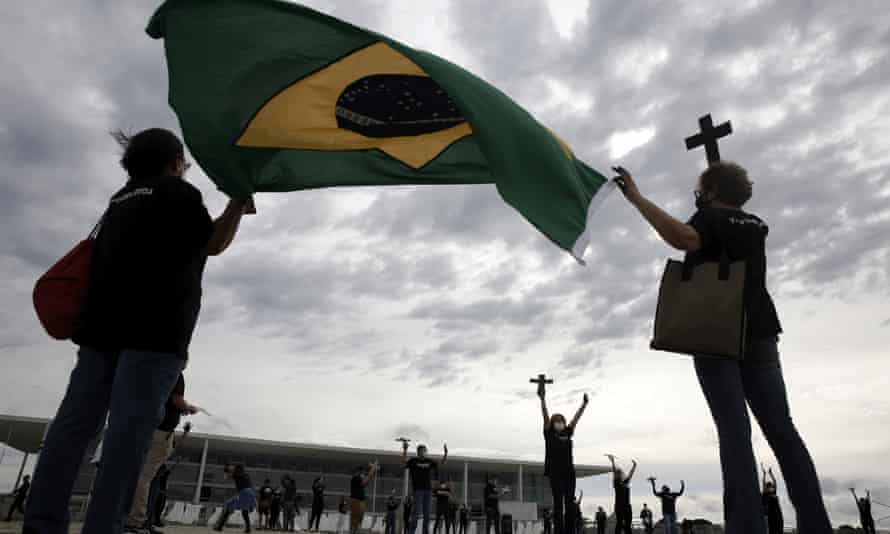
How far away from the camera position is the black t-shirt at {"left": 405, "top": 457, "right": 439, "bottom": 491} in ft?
36.7

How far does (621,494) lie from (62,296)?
775 inches

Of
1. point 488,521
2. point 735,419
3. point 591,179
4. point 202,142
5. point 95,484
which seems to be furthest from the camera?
point 488,521

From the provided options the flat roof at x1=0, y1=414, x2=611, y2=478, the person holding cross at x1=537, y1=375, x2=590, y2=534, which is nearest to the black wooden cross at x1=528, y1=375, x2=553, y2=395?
the person holding cross at x1=537, y1=375, x2=590, y2=534

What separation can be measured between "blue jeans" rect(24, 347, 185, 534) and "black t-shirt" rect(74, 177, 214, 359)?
2.9 inches

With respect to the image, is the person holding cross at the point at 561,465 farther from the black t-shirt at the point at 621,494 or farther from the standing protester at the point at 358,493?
the black t-shirt at the point at 621,494

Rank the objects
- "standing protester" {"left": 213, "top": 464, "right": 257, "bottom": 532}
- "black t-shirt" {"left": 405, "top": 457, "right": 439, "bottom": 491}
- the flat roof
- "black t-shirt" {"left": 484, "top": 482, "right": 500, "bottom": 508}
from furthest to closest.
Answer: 1. the flat roof
2. "black t-shirt" {"left": 484, "top": 482, "right": 500, "bottom": 508}
3. "standing protester" {"left": 213, "top": 464, "right": 257, "bottom": 532}
4. "black t-shirt" {"left": 405, "top": 457, "right": 439, "bottom": 491}

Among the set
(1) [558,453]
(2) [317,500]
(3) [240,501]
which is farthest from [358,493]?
(2) [317,500]

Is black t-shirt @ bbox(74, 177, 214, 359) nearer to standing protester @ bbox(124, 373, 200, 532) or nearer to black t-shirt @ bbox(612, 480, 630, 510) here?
standing protester @ bbox(124, 373, 200, 532)

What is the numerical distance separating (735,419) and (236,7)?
132 inches

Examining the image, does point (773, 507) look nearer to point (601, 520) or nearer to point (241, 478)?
point (601, 520)

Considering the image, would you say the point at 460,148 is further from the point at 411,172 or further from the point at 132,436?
the point at 132,436

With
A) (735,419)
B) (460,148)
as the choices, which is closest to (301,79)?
(460,148)

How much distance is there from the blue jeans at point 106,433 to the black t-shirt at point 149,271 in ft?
0.24

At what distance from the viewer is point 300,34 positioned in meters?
3.53
